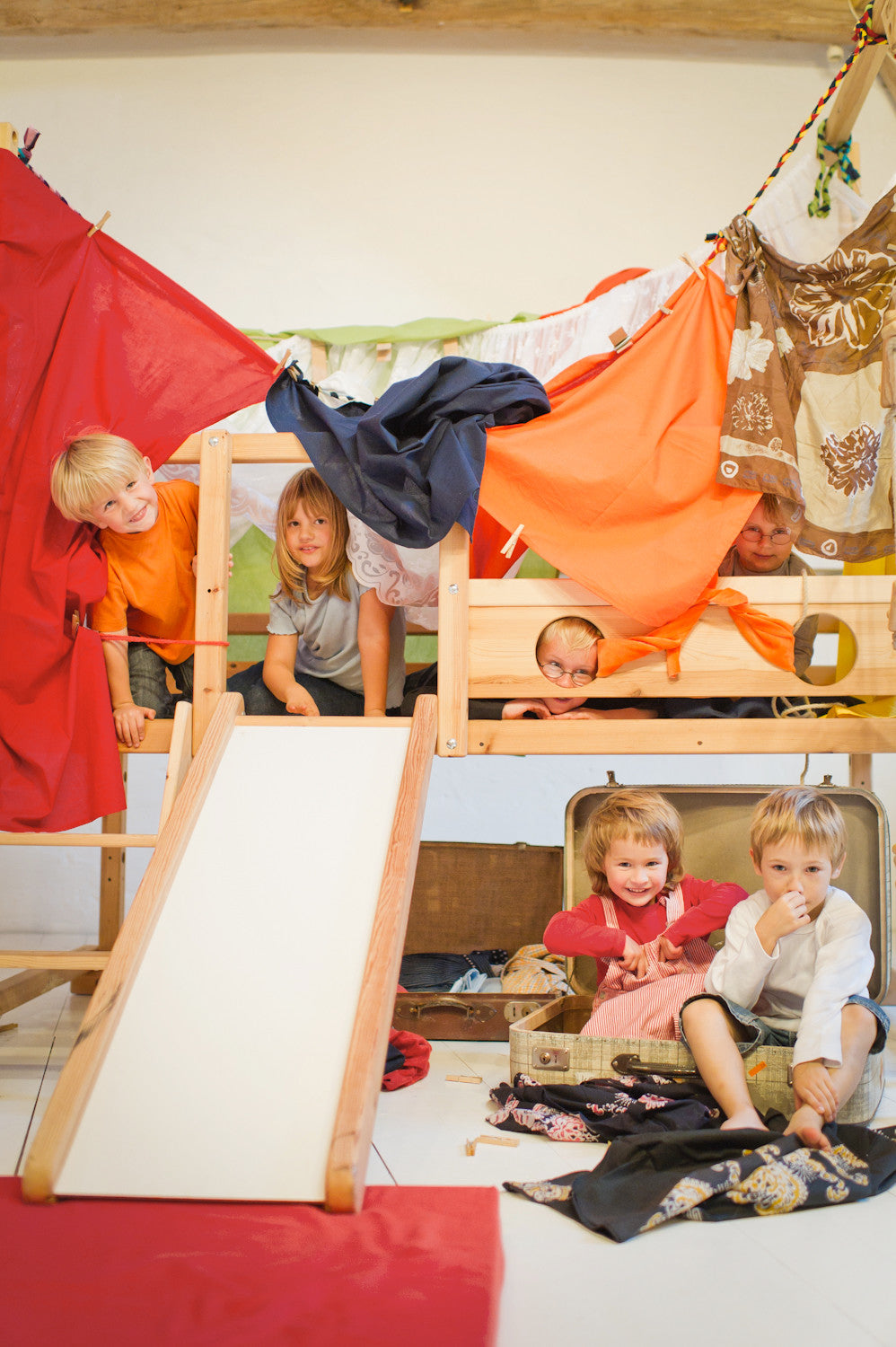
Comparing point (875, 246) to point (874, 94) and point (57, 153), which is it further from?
point (57, 153)

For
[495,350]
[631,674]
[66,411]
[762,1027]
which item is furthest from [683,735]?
[495,350]

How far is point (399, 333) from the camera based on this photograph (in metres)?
3.16

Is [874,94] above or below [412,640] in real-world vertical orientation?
above

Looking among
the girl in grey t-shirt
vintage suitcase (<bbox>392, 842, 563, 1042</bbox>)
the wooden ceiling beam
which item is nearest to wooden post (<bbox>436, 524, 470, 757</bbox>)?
the girl in grey t-shirt

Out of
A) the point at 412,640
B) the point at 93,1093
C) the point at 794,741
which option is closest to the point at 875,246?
the point at 794,741

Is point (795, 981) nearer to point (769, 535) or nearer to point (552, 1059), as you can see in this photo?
point (552, 1059)

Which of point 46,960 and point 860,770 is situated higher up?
point 860,770

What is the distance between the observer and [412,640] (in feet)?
11.2

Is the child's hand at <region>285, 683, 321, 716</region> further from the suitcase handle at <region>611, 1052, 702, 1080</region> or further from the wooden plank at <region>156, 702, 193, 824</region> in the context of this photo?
the suitcase handle at <region>611, 1052, 702, 1080</region>

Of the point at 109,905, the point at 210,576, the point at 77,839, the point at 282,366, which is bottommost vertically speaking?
the point at 109,905

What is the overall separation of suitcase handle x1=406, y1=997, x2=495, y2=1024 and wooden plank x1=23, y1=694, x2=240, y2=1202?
30.5 inches

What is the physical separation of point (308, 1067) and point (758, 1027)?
747 mm

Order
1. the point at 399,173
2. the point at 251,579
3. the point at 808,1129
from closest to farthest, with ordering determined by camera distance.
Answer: the point at 808,1129 < the point at 251,579 < the point at 399,173

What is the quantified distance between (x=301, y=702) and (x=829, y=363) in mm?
1347
